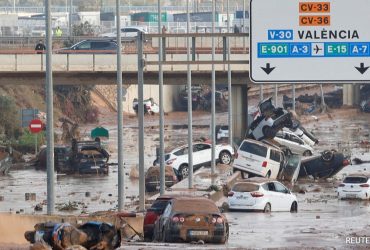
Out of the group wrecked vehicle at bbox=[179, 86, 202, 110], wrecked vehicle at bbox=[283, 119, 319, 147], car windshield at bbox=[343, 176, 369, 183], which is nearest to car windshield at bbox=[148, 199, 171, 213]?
car windshield at bbox=[343, 176, 369, 183]

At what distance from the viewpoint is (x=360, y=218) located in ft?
151

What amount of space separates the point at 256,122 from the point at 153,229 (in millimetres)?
32134

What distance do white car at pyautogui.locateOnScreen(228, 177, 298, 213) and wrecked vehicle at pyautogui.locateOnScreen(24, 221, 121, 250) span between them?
16.2 metres

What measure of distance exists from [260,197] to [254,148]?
12299 mm

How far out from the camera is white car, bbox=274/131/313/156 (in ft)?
232

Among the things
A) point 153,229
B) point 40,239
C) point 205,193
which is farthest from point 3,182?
point 40,239

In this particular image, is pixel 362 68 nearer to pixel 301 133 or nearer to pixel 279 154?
pixel 279 154

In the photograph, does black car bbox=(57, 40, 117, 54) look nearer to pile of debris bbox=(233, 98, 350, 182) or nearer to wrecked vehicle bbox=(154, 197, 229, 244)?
pile of debris bbox=(233, 98, 350, 182)

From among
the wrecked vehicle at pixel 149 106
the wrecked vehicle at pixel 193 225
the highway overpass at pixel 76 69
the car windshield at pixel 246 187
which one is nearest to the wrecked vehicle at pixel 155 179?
the highway overpass at pixel 76 69

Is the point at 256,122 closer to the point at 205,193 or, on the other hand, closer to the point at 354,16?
the point at 205,193

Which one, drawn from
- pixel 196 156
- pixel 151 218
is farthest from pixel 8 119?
pixel 151 218

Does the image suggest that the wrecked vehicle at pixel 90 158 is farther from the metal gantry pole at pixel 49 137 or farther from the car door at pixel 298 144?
the metal gantry pole at pixel 49 137

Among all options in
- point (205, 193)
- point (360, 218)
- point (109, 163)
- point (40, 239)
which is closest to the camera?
point (40, 239)

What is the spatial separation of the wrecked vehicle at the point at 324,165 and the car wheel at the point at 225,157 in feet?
15.3
